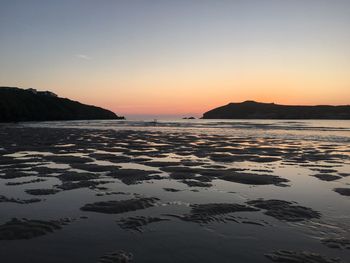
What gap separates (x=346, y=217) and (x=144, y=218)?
18.0 feet

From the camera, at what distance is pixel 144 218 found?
9.09 m

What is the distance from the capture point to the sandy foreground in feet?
22.3

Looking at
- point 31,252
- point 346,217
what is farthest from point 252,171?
point 31,252

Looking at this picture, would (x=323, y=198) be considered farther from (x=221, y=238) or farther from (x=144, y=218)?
(x=144, y=218)

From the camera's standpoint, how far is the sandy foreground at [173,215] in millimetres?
6801

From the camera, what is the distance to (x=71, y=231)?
7.95 m

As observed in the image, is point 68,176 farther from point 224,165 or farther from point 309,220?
point 309,220

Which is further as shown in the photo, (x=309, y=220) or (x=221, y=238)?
(x=309, y=220)

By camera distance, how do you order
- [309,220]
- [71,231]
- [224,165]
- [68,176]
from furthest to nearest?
1. [224,165]
2. [68,176]
3. [309,220]
4. [71,231]

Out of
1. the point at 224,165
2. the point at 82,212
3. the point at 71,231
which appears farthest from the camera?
the point at 224,165

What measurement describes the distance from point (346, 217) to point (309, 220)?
3.84 feet

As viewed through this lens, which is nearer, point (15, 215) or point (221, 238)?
point (221, 238)

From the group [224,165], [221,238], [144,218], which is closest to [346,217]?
[221,238]

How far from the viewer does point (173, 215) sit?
9.48 m
